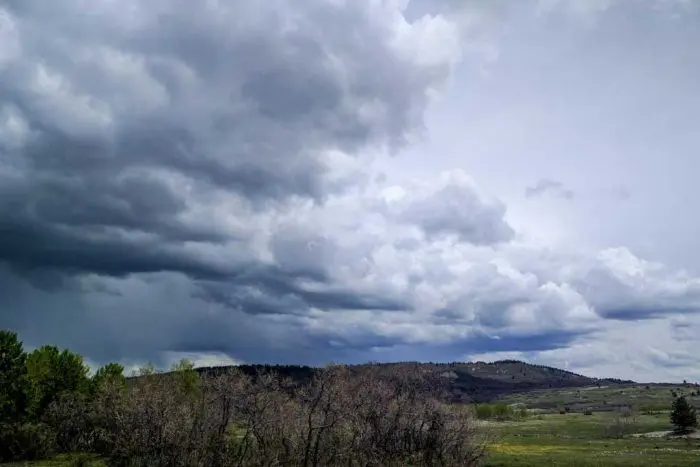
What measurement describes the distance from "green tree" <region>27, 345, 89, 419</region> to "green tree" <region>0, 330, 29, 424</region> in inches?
223

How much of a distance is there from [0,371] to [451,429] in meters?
63.0

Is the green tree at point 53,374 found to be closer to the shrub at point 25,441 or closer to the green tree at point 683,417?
the shrub at point 25,441

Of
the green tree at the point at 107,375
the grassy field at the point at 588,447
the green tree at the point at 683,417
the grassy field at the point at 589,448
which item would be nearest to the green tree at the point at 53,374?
the green tree at the point at 107,375

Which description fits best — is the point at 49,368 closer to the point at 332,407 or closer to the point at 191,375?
the point at 191,375

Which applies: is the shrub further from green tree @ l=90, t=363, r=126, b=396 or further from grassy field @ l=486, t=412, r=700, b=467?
grassy field @ l=486, t=412, r=700, b=467

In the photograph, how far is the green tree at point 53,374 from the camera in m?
98.1

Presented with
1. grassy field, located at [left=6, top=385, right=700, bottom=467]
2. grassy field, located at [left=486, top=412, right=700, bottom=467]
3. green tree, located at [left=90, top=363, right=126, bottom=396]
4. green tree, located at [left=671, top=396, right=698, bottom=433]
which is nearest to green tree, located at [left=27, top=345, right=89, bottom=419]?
green tree, located at [left=90, top=363, right=126, bottom=396]

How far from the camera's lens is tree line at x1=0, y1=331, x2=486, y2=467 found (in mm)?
68938

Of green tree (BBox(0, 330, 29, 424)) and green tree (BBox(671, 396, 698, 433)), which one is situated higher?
green tree (BBox(0, 330, 29, 424))

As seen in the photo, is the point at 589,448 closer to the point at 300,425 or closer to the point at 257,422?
the point at 300,425

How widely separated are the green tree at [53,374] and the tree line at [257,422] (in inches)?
305

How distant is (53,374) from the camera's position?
102 metres

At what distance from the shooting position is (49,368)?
4008 inches

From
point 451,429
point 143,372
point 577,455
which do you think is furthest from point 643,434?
point 143,372
